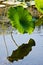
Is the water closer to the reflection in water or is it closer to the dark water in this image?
the dark water

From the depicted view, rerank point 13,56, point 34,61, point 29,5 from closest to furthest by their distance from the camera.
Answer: point 13,56 → point 29,5 → point 34,61

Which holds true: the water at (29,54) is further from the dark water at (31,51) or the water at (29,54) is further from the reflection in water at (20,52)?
the reflection in water at (20,52)

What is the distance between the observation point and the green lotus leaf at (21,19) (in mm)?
473

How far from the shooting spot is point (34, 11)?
63 centimetres

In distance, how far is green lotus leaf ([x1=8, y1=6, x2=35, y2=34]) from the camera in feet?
1.55

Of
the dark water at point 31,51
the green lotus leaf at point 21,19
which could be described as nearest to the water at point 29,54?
the dark water at point 31,51

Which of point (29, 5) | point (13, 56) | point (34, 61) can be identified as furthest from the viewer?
point (34, 61)

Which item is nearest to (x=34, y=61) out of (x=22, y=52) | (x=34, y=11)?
(x=34, y=11)

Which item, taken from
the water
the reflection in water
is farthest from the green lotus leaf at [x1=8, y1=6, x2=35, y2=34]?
the water

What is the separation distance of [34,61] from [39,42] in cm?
Result: 15

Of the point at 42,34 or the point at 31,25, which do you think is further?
the point at 42,34

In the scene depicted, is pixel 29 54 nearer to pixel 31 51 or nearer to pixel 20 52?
pixel 31 51

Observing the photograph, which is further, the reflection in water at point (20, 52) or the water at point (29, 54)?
the water at point (29, 54)

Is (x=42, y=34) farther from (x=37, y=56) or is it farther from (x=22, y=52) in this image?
(x=22, y=52)
